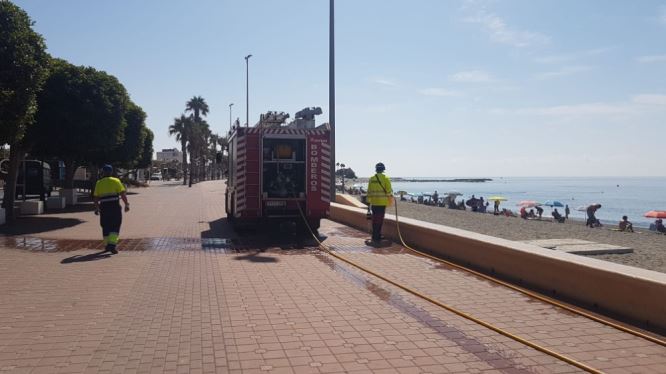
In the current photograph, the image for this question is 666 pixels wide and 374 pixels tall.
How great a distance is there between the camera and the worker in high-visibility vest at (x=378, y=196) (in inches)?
455

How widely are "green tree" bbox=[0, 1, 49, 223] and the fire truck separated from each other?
5023mm

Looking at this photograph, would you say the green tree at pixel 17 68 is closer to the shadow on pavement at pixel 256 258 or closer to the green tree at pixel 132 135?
the shadow on pavement at pixel 256 258

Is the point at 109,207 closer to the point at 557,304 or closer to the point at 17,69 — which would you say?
the point at 17,69

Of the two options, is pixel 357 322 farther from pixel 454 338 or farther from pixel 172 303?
pixel 172 303

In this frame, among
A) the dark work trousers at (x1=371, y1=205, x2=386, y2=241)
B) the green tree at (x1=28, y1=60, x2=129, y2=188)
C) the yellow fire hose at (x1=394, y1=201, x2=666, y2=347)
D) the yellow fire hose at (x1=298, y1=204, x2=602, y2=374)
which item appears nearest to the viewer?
the yellow fire hose at (x1=298, y1=204, x2=602, y2=374)

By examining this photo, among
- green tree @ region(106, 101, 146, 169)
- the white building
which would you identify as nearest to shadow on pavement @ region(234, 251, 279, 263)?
green tree @ region(106, 101, 146, 169)

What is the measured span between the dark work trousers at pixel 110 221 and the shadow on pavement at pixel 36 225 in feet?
13.7

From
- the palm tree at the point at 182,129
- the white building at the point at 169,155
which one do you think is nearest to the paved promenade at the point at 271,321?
the palm tree at the point at 182,129

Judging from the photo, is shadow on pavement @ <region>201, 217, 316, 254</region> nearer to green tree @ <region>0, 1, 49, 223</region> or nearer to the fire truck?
the fire truck

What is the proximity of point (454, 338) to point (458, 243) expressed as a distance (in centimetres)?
444

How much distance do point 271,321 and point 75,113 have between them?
1678 cm

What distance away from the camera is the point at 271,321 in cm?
566

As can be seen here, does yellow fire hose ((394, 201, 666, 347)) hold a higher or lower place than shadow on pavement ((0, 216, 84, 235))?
lower

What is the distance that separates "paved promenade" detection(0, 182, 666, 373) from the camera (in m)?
4.46
